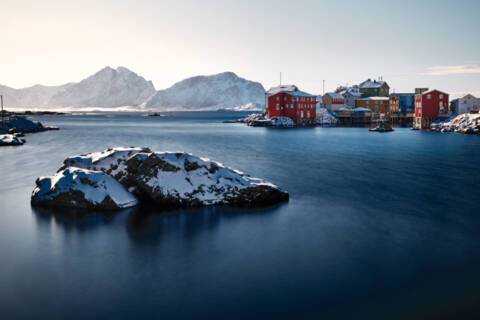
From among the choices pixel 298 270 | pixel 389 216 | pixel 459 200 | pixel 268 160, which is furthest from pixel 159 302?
pixel 268 160

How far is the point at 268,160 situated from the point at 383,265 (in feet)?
107

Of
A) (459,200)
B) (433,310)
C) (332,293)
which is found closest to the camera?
(433,310)

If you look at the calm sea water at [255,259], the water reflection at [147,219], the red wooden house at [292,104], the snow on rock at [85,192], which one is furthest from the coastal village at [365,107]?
the snow on rock at [85,192]

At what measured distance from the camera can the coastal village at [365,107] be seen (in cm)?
10038

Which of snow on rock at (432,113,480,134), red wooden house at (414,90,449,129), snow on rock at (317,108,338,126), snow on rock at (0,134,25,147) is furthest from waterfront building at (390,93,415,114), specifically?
snow on rock at (0,134,25,147)

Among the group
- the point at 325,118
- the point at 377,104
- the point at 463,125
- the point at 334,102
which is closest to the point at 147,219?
the point at 463,125

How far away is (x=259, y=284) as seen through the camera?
43.4 ft

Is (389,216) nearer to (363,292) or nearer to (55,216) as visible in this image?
(363,292)

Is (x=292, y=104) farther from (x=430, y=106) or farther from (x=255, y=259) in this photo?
(x=255, y=259)

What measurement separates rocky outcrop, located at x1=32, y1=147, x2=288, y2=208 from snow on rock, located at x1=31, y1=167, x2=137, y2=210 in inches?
26.4

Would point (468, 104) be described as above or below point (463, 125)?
above

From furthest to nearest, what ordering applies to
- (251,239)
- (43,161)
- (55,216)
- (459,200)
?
1. (43,161)
2. (459,200)
3. (55,216)
4. (251,239)

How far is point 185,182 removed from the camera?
23281 millimetres

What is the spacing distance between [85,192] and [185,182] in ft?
16.3
